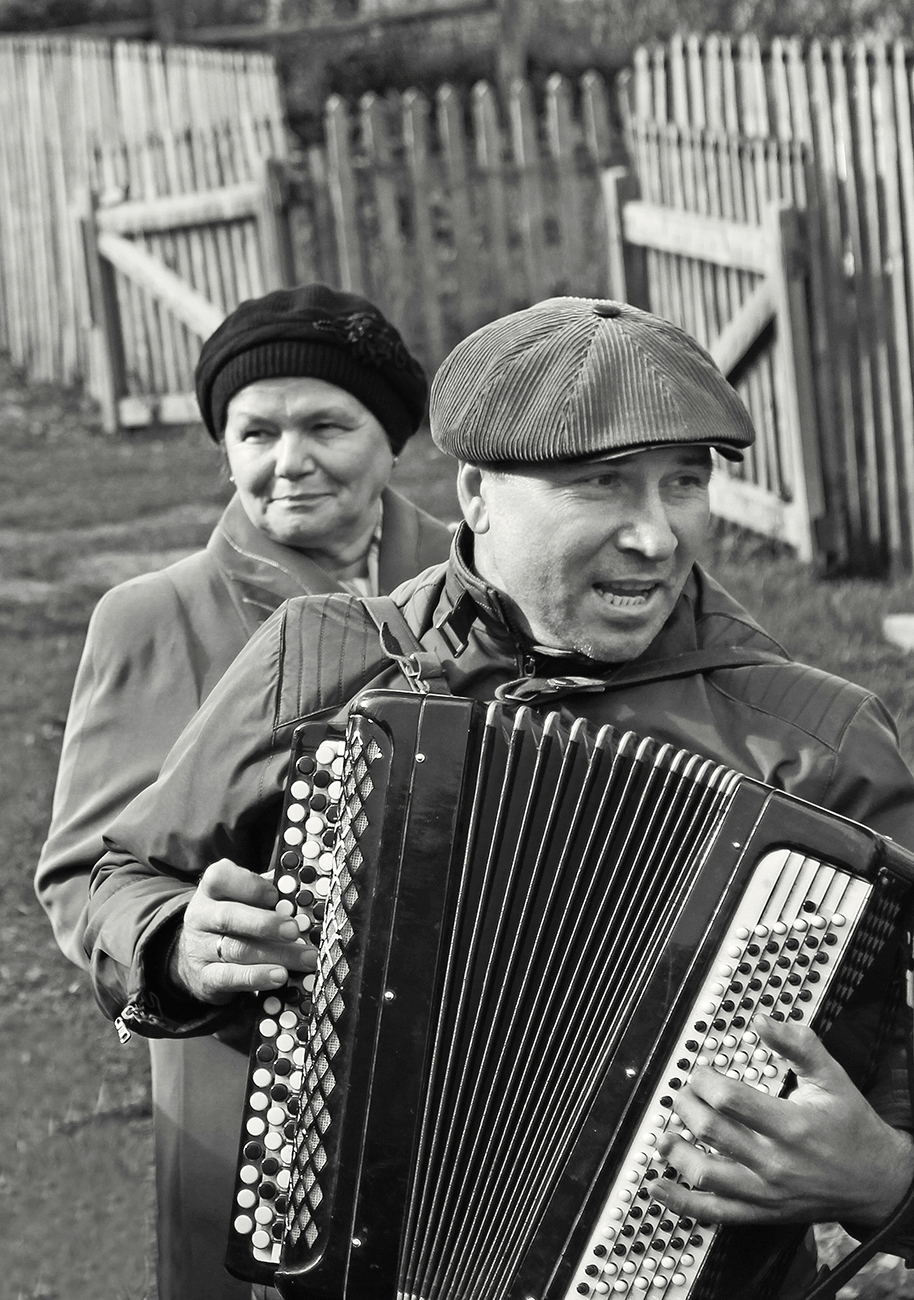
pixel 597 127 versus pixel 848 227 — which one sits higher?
pixel 597 127

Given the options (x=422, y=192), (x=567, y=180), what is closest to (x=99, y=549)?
(x=422, y=192)

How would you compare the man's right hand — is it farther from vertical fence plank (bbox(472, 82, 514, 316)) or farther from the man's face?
vertical fence plank (bbox(472, 82, 514, 316))

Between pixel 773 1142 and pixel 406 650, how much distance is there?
813 mm

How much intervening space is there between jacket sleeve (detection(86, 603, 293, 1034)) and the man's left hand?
73 centimetres

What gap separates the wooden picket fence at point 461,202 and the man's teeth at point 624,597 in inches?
287

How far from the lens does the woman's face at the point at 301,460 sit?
3355 mm

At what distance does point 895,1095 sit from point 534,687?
70cm

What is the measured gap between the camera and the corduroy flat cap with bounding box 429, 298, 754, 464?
2236mm

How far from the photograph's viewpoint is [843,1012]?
2.22 meters

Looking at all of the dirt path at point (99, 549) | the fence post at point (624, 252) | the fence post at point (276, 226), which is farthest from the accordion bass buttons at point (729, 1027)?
the fence post at point (276, 226)

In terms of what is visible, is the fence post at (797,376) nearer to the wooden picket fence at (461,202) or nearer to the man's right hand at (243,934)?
the wooden picket fence at (461,202)

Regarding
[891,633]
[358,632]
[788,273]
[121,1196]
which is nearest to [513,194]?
[788,273]

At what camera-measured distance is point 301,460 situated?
3.34 metres

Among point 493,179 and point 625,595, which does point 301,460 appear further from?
point 493,179
